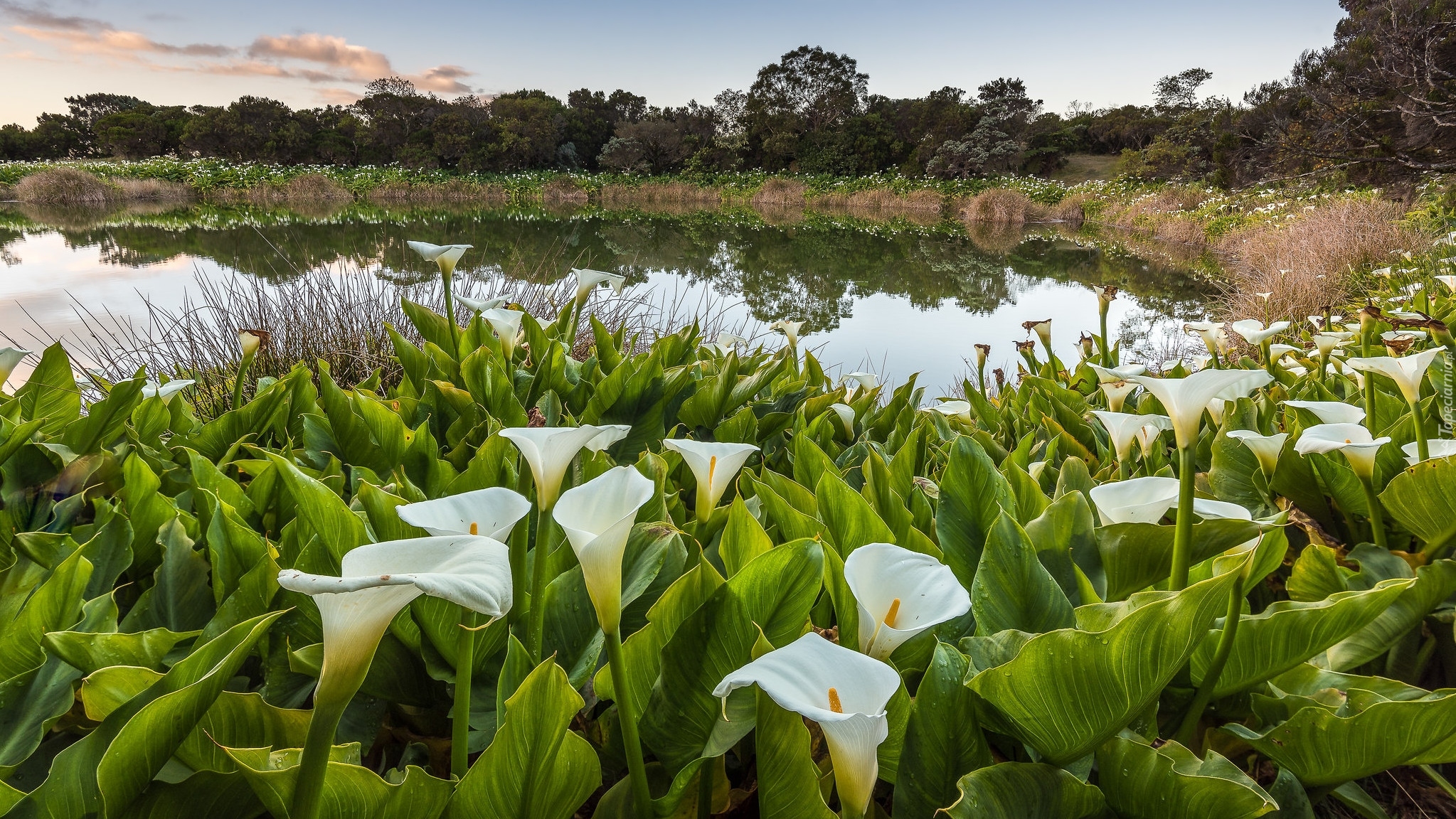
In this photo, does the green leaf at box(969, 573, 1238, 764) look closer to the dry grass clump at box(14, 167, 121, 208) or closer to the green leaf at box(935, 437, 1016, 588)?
the green leaf at box(935, 437, 1016, 588)

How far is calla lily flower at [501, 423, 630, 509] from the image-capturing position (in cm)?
69

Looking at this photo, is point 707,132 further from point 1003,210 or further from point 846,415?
point 846,415

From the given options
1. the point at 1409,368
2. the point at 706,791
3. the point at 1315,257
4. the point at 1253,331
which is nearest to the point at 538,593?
the point at 706,791

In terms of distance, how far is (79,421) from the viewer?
55.6 inches

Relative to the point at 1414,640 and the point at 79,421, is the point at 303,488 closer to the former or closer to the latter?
the point at 79,421

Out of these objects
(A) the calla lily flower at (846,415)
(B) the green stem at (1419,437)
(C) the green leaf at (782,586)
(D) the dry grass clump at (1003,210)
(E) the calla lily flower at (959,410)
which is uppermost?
(D) the dry grass clump at (1003,210)

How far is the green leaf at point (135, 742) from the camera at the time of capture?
21.6 inches

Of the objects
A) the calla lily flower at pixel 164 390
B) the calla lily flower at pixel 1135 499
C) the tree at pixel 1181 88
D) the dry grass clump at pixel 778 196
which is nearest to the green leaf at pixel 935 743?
the calla lily flower at pixel 1135 499

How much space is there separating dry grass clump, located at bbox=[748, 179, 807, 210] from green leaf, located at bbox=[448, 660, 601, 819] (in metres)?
29.3

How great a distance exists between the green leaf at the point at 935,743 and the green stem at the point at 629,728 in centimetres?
24

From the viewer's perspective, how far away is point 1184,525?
78 centimetres

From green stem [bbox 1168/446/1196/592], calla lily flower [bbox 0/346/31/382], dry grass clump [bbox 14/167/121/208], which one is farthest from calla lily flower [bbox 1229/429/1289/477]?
dry grass clump [bbox 14/167/121/208]

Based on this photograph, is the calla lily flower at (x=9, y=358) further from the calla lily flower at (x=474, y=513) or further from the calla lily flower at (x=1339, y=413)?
the calla lily flower at (x=1339, y=413)

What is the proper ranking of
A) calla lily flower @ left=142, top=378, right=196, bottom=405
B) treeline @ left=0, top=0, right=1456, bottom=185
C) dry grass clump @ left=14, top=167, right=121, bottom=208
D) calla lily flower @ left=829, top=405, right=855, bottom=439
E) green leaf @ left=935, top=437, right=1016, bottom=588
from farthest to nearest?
treeline @ left=0, top=0, right=1456, bottom=185 → dry grass clump @ left=14, top=167, right=121, bottom=208 → calla lily flower @ left=829, top=405, right=855, bottom=439 → calla lily flower @ left=142, top=378, right=196, bottom=405 → green leaf @ left=935, top=437, right=1016, bottom=588
